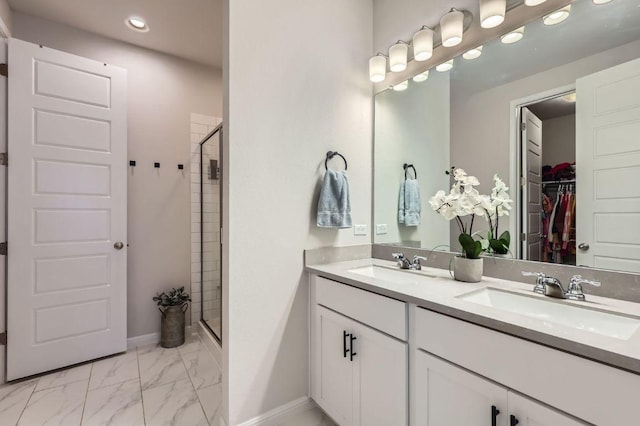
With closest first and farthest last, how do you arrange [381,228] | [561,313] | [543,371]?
[543,371]
[561,313]
[381,228]

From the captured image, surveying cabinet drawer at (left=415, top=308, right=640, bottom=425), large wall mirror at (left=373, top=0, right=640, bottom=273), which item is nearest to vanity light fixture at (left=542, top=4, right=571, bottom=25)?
large wall mirror at (left=373, top=0, right=640, bottom=273)

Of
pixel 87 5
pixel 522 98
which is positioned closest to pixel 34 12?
pixel 87 5

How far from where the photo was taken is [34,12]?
7.30 ft

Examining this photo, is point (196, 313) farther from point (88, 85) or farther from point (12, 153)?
point (88, 85)

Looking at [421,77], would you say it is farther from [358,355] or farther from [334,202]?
[358,355]

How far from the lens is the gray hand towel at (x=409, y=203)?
78.1 inches

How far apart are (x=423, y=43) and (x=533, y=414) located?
1817 millimetres

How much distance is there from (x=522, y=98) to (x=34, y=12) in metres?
3.38

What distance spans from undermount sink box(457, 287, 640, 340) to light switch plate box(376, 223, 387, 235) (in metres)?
0.88

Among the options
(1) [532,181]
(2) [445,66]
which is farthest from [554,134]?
(2) [445,66]

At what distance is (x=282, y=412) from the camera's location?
170cm

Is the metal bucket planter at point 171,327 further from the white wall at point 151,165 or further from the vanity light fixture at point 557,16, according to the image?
the vanity light fixture at point 557,16

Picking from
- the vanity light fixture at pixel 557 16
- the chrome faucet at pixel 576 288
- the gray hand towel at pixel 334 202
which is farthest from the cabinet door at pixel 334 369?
the vanity light fixture at pixel 557 16

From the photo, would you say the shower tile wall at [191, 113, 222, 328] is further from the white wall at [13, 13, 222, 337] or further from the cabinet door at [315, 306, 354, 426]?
the cabinet door at [315, 306, 354, 426]
